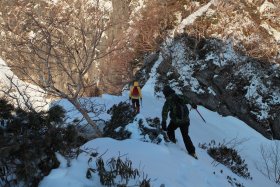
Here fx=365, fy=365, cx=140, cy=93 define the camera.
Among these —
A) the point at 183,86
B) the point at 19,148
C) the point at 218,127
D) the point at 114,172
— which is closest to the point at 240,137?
the point at 218,127

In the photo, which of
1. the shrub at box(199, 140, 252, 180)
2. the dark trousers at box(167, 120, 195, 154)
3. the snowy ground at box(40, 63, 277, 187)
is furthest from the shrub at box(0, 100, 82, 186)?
the shrub at box(199, 140, 252, 180)

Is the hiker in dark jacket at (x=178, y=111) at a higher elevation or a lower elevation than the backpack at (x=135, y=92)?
lower

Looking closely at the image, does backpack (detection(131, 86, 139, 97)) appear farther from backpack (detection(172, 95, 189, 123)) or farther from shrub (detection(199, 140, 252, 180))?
backpack (detection(172, 95, 189, 123))

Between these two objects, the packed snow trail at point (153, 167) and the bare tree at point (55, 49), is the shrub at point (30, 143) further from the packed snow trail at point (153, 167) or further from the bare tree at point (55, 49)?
the bare tree at point (55, 49)

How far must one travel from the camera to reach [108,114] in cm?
1365

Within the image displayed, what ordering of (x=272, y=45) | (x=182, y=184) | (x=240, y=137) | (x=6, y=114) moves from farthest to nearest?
(x=272, y=45)
(x=240, y=137)
(x=182, y=184)
(x=6, y=114)

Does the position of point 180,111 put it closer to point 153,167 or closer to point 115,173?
point 153,167

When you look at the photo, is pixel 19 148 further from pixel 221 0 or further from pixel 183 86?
pixel 221 0

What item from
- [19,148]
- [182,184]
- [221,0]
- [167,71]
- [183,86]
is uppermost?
[221,0]

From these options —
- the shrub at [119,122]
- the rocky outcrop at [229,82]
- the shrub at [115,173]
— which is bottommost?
the shrub at [115,173]

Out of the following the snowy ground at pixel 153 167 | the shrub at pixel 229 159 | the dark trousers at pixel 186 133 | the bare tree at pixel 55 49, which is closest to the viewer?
the snowy ground at pixel 153 167

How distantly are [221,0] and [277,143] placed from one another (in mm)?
11520

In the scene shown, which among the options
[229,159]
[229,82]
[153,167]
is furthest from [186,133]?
[229,82]

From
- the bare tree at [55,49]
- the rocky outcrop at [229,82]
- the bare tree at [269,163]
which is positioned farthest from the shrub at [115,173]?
the rocky outcrop at [229,82]
